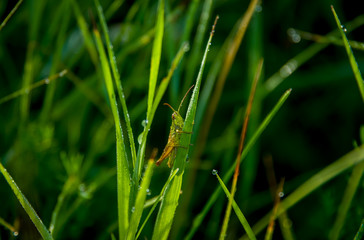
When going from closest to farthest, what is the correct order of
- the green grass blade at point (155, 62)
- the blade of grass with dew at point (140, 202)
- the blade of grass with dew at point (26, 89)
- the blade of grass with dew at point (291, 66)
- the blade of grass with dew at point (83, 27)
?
1. the blade of grass with dew at point (140, 202)
2. the green grass blade at point (155, 62)
3. the blade of grass with dew at point (26, 89)
4. the blade of grass with dew at point (83, 27)
5. the blade of grass with dew at point (291, 66)

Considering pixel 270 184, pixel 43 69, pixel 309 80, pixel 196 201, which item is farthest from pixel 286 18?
pixel 43 69

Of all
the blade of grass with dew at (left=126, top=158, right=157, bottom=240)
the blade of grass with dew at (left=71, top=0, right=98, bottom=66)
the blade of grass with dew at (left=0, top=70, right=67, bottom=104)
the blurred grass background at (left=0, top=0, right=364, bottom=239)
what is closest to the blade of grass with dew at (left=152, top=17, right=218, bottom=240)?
the blade of grass with dew at (left=126, top=158, right=157, bottom=240)

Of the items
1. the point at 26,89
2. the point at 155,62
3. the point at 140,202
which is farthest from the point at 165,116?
the point at 140,202

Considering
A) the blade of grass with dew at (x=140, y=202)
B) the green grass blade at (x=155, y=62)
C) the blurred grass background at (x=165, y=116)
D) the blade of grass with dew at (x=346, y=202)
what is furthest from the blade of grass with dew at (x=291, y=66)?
the blade of grass with dew at (x=140, y=202)

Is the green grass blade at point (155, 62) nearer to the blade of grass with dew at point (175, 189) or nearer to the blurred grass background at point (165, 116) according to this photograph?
the blade of grass with dew at point (175, 189)

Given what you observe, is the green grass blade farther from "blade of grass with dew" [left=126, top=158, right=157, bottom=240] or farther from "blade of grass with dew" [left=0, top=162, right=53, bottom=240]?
"blade of grass with dew" [left=0, top=162, right=53, bottom=240]

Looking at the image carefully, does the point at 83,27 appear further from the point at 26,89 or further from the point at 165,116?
the point at 165,116

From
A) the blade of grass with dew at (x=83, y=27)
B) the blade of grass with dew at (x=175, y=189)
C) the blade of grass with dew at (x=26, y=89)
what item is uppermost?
the blade of grass with dew at (x=83, y=27)

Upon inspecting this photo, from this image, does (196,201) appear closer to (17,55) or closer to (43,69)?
(43,69)
